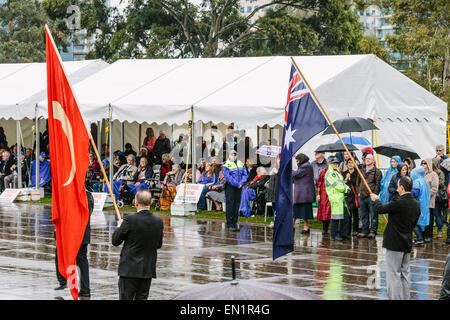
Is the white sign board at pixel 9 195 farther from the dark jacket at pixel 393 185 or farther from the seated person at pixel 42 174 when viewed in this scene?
the dark jacket at pixel 393 185

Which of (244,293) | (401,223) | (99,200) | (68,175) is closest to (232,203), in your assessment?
(99,200)

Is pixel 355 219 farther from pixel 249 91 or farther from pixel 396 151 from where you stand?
pixel 249 91

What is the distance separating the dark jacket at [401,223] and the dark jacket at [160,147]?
1667 centimetres

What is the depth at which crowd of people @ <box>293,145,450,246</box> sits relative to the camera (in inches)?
685

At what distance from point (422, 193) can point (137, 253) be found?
31.0 feet

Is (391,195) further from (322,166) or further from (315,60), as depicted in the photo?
(315,60)

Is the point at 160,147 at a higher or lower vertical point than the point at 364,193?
higher

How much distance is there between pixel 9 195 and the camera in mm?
26469

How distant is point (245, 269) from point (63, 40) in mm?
38597

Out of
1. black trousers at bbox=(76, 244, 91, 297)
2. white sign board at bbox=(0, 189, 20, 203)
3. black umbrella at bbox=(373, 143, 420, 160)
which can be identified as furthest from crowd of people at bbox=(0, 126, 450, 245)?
black trousers at bbox=(76, 244, 91, 297)

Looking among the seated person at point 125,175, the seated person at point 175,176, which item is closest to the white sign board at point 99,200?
the seated person at point 125,175

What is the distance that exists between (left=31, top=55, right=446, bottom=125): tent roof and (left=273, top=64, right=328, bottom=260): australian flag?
8.80m

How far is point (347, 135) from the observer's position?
22.4 m

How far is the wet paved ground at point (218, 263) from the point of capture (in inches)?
484
